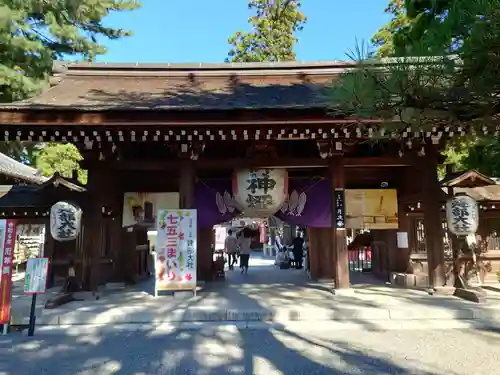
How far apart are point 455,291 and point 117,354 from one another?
678 cm

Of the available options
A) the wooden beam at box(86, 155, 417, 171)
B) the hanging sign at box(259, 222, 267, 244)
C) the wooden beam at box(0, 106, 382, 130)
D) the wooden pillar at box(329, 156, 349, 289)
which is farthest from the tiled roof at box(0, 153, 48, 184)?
the hanging sign at box(259, 222, 267, 244)

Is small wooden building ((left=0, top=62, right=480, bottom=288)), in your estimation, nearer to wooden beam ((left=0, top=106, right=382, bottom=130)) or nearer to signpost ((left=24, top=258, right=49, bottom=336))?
wooden beam ((left=0, top=106, right=382, bottom=130))

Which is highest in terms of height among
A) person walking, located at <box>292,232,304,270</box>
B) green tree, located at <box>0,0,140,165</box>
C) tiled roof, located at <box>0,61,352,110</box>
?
green tree, located at <box>0,0,140,165</box>

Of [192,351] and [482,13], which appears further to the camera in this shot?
[192,351]

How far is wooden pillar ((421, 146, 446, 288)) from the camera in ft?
26.5

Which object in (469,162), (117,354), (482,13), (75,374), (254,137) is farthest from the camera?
(469,162)

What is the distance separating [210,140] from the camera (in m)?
7.96

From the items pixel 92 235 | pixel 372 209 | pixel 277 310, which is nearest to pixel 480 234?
pixel 372 209

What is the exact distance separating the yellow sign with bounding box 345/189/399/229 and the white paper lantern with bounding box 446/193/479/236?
1.86 meters

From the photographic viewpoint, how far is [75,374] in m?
4.14

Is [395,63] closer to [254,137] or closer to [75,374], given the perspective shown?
[75,374]

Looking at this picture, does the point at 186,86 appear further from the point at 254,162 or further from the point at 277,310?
the point at 277,310

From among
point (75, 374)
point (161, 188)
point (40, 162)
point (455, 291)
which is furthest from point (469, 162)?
point (40, 162)

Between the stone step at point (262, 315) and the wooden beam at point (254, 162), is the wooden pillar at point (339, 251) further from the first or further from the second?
the stone step at point (262, 315)
